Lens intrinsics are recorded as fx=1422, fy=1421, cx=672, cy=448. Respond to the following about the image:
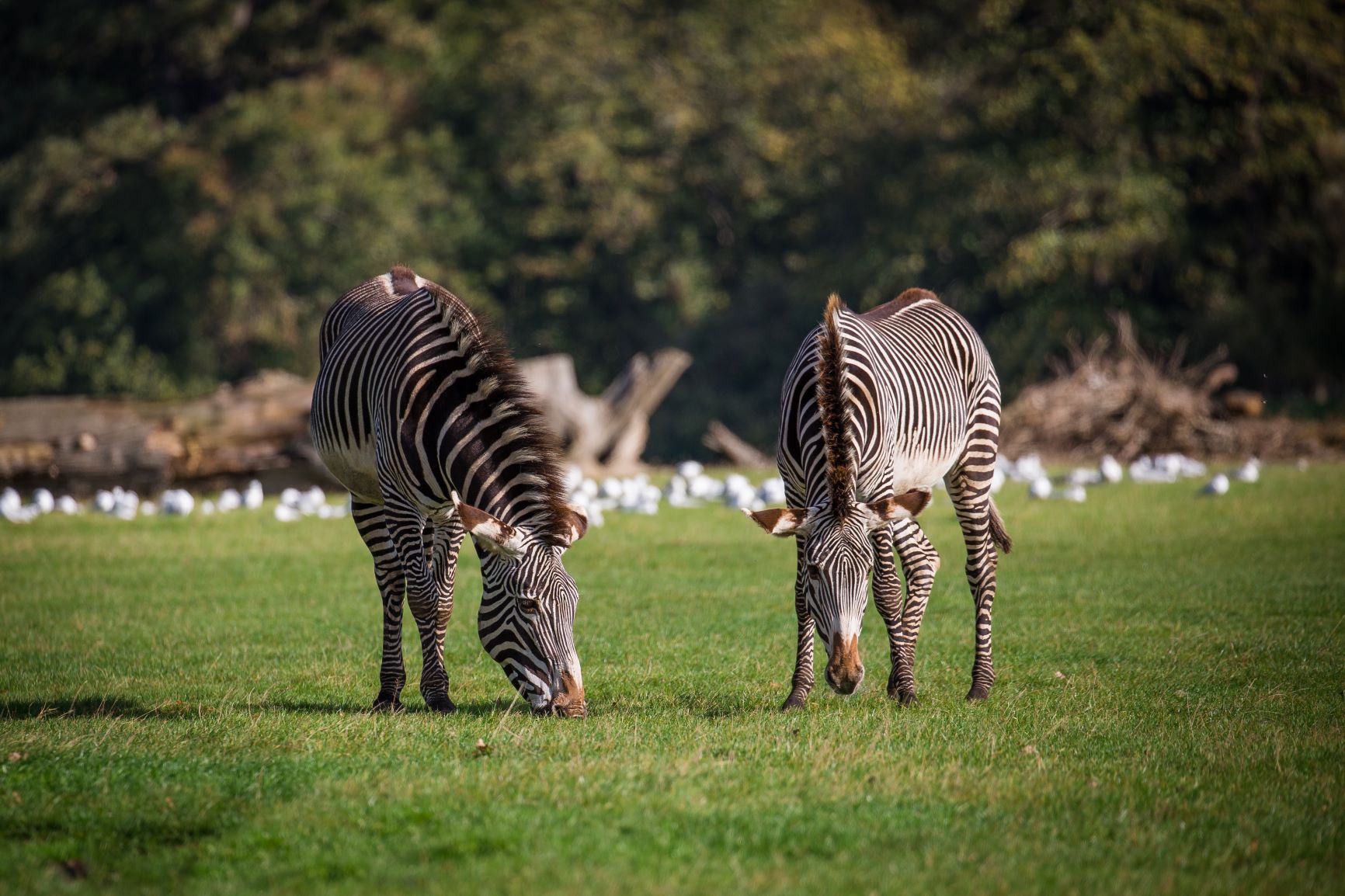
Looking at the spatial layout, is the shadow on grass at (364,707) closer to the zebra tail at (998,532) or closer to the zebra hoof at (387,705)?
the zebra hoof at (387,705)

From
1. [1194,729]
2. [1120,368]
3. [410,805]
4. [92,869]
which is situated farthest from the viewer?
[1120,368]

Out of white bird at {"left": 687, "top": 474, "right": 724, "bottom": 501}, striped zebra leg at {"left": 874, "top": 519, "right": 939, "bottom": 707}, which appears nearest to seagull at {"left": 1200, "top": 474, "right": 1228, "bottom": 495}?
white bird at {"left": 687, "top": 474, "right": 724, "bottom": 501}

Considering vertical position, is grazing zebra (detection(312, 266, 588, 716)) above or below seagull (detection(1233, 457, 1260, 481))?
above

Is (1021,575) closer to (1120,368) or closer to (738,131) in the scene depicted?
(1120,368)

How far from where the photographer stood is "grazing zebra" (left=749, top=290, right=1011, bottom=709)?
7996mm

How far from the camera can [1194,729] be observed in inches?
322

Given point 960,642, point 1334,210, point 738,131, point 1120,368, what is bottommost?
point 960,642

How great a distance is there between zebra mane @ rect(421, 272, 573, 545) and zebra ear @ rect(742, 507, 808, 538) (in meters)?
1.09

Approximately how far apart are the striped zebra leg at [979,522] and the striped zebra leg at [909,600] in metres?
0.31

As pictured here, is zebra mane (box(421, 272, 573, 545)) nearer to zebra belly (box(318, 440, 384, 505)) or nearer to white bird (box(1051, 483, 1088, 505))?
zebra belly (box(318, 440, 384, 505))

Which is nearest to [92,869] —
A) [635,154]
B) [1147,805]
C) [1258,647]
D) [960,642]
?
[1147,805]

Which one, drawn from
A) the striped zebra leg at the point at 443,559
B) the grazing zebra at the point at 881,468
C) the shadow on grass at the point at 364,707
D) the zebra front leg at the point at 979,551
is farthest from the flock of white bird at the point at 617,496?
the striped zebra leg at the point at 443,559

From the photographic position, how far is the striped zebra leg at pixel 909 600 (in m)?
9.06

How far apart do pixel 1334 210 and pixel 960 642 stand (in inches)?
1061
